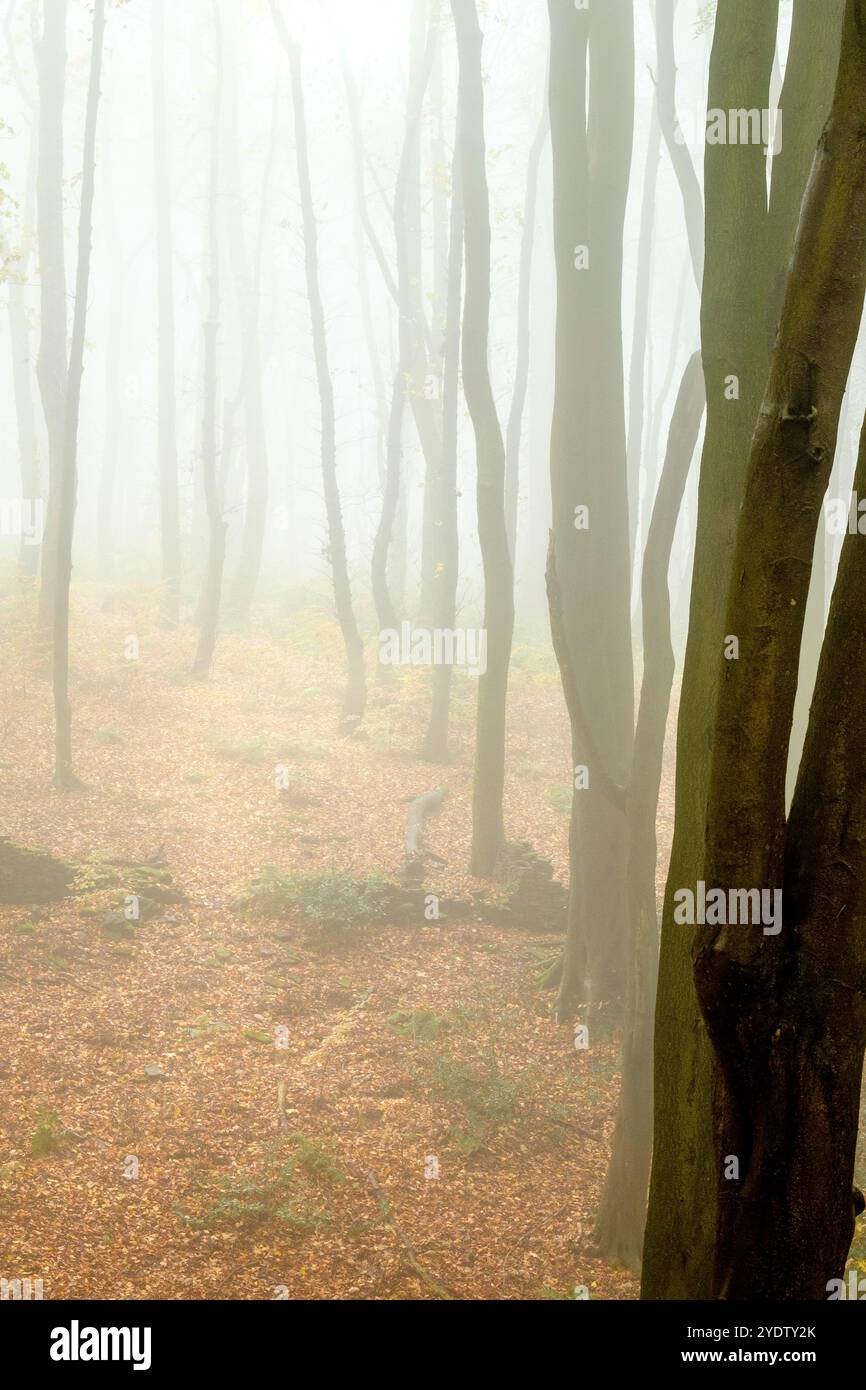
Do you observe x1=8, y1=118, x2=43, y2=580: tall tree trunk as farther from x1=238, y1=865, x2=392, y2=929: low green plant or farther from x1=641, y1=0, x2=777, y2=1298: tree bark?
x1=641, y1=0, x2=777, y2=1298: tree bark

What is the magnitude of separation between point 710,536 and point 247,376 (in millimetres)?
20740

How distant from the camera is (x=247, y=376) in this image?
76.7 feet

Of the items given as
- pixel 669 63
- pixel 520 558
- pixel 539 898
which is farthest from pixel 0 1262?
pixel 520 558

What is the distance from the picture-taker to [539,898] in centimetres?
1099

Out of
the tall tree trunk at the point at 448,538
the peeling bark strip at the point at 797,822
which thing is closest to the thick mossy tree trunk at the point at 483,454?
the tall tree trunk at the point at 448,538

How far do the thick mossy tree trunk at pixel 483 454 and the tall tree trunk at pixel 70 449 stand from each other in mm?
4089

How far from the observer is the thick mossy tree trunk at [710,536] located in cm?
397

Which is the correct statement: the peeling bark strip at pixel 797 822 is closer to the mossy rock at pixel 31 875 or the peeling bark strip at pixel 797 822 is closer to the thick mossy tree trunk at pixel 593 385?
the thick mossy tree trunk at pixel 593 385

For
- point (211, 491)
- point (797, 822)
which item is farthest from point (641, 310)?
point (797, 822)

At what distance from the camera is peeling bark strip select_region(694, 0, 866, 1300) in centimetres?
304

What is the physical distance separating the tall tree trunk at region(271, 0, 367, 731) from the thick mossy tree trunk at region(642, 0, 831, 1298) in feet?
38.9

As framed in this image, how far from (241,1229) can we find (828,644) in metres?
4.50

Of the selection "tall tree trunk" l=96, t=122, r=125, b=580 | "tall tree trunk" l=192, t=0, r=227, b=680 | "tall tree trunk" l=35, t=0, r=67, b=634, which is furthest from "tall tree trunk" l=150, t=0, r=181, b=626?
"tall tree trunk" l=96, t=122, r=125, b=580
